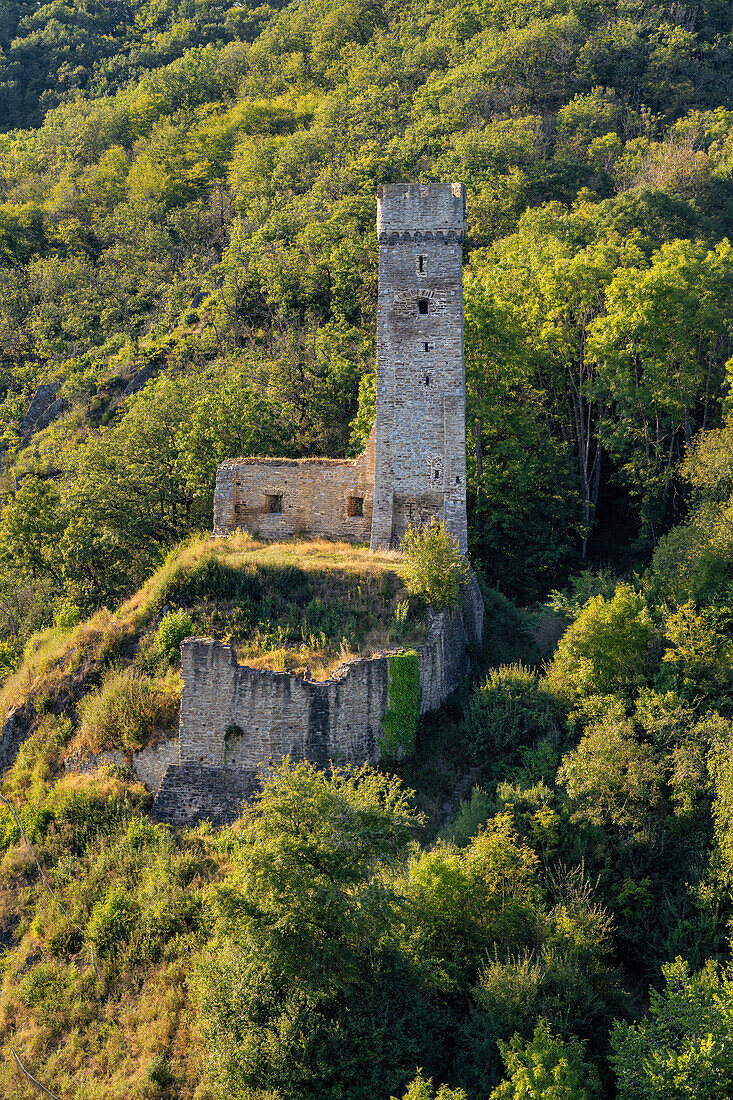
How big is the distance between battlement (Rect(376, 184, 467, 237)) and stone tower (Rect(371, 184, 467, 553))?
0.09ft

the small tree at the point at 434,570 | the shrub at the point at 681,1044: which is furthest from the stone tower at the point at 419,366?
the shrub at the point at 681,1044

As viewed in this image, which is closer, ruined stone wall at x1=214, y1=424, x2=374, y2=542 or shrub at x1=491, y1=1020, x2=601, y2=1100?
shrub at x1=491, y1=1020, x2=601, y2=1100

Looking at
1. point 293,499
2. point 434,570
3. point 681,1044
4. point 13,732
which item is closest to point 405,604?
point 434,570

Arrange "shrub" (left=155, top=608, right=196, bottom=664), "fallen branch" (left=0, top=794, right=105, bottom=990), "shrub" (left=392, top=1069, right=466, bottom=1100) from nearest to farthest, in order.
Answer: "shrub" (left=392, top=1069, right=466, bottom=1100) < "fallen branch" (left=0, top=794, right=105, bottom=990) < "shrub" (left=155, top=608, right=196, bottom=664)

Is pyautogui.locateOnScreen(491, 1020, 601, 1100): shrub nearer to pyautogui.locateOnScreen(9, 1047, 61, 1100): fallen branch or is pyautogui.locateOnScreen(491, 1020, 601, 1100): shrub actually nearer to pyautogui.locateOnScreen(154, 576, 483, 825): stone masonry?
pyautogui.locateOnScreen(154, 576, 483, 825): stone masonry

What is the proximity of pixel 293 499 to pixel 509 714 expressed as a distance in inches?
330

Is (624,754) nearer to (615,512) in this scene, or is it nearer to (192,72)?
(615,512)

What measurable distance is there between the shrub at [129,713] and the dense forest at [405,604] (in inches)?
2.8

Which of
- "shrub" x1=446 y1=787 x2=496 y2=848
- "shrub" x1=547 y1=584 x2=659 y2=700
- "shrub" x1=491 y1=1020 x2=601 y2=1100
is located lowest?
"shrub" x1=491 y1=1020 x2=601 y2=1100

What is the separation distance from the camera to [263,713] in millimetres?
20250

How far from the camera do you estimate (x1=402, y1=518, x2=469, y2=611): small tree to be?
2311 centimetres

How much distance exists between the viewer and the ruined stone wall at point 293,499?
1063 inches

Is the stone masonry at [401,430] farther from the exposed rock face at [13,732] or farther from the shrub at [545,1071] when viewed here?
the shrub at [545,1071]

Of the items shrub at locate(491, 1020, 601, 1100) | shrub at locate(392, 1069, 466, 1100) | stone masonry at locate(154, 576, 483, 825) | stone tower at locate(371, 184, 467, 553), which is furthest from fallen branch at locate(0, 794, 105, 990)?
stone tower at locate(371, 184, 467, 553)
